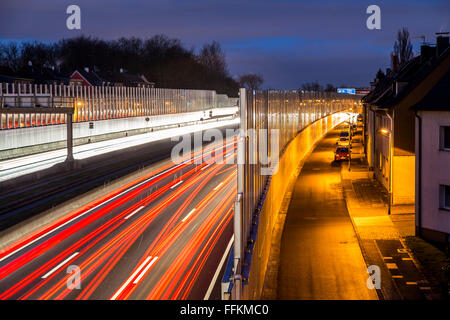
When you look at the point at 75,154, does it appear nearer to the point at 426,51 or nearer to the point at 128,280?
the point at 426,51

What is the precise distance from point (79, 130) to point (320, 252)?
20576mm

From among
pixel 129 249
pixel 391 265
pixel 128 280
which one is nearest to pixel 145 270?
pixel 128 280

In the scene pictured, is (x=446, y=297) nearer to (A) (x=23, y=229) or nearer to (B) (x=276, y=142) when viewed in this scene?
(B) (x=276, y=142)

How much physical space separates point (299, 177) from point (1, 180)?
1622cm

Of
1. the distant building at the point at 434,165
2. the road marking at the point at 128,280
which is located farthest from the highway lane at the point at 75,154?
the distant building at the point at 434,165

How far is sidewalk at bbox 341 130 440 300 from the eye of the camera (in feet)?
44.3

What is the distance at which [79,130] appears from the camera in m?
33.0

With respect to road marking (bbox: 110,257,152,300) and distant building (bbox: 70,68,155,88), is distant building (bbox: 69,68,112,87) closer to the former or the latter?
distant building (bbox: 70,68,155,88)

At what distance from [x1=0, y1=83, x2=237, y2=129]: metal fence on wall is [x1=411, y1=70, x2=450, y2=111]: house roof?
17348 mm

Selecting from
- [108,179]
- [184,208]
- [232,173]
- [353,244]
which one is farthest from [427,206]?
[108,179]

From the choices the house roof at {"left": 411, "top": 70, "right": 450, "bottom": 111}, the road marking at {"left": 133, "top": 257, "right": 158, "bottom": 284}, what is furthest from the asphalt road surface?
→ the house roof at {"left": 411, "top": 70, "right": 450, "bottom": 111}

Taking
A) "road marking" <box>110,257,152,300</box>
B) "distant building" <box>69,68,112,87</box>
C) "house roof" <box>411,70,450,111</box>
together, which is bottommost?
"road marking" <box>110,257,152,300</box>

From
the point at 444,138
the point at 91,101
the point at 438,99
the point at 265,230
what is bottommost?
the point at 265,230

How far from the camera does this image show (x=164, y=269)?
1241cm
